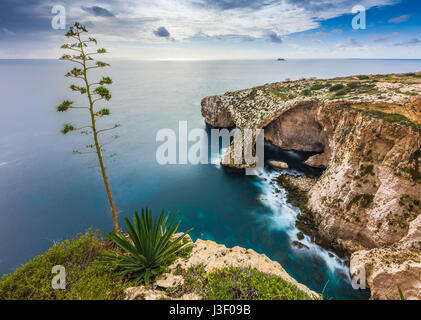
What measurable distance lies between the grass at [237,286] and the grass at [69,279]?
6.88 feet

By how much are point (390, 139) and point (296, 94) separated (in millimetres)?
18475

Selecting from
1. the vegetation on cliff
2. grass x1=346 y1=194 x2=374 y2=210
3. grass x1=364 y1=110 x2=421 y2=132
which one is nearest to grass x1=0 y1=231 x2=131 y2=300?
the vegetation on cliff

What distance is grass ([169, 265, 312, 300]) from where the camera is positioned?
5.95 metres

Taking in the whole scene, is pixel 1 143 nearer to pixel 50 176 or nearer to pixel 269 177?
pixel 50 176

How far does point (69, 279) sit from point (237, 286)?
5.43 m

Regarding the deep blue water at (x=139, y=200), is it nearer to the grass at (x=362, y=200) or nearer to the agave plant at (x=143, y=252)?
→ the grass at (x=362, y=200)

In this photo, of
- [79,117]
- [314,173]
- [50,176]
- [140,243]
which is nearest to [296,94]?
[314,173]

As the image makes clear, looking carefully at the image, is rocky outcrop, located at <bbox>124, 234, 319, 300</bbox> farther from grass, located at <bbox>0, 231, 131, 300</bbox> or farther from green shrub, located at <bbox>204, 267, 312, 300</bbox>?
grass, located at <bbox>0, 231, 131, 300</bbox>

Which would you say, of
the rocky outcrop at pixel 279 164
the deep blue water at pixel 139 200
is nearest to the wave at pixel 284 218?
the deep blue water at pixel 139 200

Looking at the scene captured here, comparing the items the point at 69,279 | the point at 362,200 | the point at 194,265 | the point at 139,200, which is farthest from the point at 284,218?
the point at 69,279

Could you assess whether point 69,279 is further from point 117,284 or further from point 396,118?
point 396,118

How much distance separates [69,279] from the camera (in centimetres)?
676

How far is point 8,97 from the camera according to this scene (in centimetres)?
7319

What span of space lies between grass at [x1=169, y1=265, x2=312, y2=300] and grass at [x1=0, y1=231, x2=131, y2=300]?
6.88 ft
